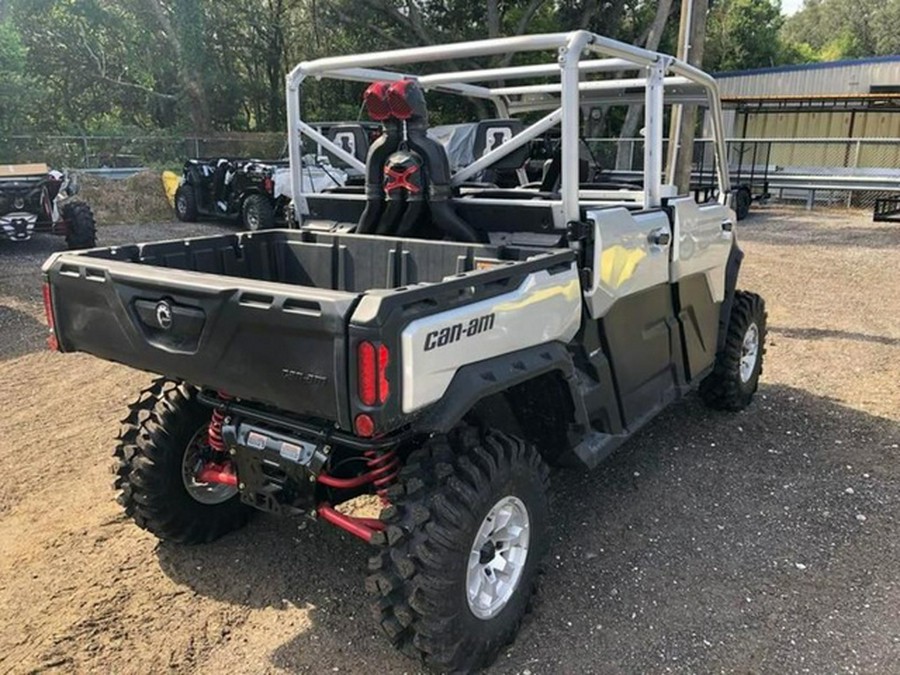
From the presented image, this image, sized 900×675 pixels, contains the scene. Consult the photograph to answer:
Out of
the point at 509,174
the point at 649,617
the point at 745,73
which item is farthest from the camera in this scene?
the point at 745,73

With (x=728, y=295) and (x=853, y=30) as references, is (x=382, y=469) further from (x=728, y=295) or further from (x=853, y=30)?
(x=853, y=30)

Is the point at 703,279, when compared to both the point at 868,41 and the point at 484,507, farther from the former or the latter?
the point at 868,41

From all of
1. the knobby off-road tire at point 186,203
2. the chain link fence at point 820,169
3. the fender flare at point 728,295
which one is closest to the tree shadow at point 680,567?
the fender flare at point 728,295

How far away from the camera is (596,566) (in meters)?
3.44

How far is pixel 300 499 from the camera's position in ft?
9.32

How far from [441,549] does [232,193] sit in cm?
1319

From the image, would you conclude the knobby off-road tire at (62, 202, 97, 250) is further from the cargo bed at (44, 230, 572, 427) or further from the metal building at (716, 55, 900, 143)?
the metal building at (716, 55, 900, 143)

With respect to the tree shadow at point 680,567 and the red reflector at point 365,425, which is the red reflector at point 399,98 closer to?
the red reflector at point 365,425

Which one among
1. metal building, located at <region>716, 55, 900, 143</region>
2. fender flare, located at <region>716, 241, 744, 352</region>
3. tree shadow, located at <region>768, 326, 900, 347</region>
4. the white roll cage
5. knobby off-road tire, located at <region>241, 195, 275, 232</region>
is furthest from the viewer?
metal building, located at <region>716, 55, 900, 143</region>

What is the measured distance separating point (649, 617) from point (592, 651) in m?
0.34

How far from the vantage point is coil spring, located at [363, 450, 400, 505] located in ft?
9.09

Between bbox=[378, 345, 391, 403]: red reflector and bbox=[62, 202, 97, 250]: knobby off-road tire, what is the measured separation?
10203mm

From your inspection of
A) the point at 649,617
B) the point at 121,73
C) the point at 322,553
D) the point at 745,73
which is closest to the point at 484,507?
the point at 649,617

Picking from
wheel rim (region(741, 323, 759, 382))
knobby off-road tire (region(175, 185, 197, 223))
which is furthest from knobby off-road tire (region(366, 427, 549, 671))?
knobby off-road tire (region(175, 185, 197, 223))
